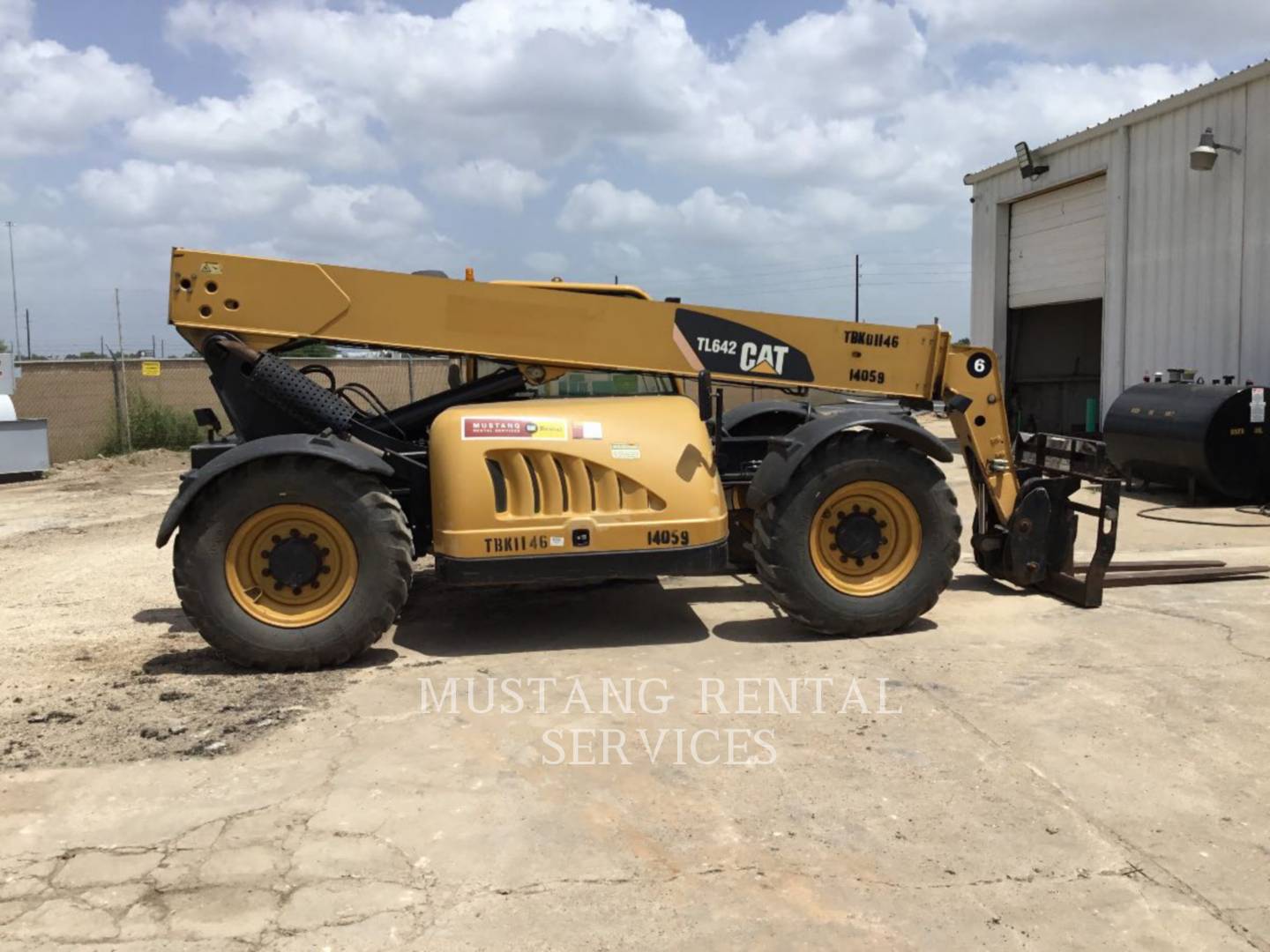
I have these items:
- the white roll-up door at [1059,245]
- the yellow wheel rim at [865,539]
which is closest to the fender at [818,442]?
the yellow wheel rim at [865,539]

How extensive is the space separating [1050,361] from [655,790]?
1949cm

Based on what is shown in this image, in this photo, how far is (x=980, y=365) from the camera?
771 cm

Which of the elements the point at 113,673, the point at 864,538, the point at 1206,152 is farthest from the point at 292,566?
the point at 1206,152

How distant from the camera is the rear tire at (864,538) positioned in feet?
21.7

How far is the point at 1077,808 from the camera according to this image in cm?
422

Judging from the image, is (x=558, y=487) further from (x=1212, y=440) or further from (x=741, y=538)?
(x=1212, y=440)

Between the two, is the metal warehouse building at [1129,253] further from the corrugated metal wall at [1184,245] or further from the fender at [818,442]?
the fender at [818,442]

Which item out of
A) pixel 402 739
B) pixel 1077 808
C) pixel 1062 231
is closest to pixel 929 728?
pixel 1077 808

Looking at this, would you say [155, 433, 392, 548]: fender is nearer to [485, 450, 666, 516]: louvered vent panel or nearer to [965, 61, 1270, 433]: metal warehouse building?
[485, 450, 666, 516]: louvered vent panel

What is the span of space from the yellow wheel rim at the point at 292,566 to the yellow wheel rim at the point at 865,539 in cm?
289

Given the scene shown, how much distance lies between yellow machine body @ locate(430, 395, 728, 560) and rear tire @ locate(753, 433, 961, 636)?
47cm

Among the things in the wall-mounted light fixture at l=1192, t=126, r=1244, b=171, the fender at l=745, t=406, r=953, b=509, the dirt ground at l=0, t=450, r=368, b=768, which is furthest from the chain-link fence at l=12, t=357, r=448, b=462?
the fender at l=745, t=406, r=953, b=509

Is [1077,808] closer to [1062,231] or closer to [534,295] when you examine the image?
[534,295]

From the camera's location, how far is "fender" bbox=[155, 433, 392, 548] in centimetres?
588
